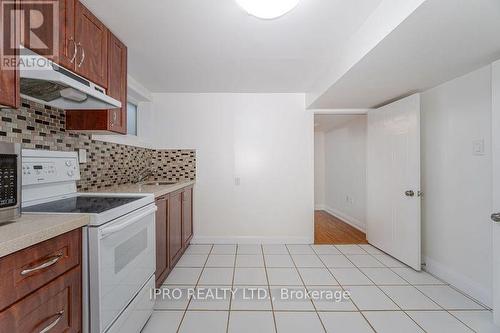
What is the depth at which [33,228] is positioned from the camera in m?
0.90

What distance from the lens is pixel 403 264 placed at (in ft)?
8.76

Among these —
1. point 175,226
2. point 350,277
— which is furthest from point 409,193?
point 175,226

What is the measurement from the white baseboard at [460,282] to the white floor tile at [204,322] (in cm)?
212

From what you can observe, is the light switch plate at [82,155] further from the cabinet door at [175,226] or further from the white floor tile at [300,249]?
the white floor tile at [300,249]

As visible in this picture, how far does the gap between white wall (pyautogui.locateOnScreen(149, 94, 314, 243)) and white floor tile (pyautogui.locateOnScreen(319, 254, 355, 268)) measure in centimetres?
48

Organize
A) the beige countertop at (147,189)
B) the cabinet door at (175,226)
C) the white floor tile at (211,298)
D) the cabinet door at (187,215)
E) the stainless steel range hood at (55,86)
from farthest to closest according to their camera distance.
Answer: the cabinet door at (187,215), the cabinet door at (175,226), the beige countertop at (147,189), the white floor tile at (211,298), the stainless steel range hood at (55,86)

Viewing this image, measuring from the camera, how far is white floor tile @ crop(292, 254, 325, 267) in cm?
268

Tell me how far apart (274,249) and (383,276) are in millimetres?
1283

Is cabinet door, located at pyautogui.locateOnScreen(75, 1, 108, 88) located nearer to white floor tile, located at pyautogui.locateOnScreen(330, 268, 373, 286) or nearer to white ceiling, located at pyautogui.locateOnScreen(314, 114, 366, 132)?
white floor tile, located at pyautogui.locateOnScreen(330, 268, 373, 286)

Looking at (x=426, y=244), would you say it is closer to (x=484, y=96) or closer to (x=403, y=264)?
(x=403, y=264)

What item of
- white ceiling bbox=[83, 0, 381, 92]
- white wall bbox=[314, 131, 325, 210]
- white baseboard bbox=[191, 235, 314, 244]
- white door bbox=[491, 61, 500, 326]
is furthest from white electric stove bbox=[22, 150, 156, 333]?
white wall bbox=[314, 131, 325, 210]

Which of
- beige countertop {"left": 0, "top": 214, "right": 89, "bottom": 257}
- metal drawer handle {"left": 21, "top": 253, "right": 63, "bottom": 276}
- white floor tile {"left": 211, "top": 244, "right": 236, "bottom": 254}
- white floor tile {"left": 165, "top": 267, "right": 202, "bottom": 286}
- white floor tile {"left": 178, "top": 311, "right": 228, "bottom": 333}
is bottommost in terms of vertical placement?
white floor tile {"left": 178, "top": 311, "right": 228, "bottom": 333}

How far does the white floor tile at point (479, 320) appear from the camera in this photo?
1.65 meters

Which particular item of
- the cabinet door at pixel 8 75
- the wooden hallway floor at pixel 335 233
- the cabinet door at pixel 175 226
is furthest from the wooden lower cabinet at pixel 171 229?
the wooden hallway floor at pixel 335 233
